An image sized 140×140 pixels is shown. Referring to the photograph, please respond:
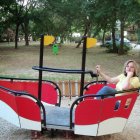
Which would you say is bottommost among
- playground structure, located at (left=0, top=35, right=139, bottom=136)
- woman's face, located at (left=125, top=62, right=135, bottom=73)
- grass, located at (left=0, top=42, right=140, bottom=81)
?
grass, located at (left=0, top=42, right=140, bottom=81)

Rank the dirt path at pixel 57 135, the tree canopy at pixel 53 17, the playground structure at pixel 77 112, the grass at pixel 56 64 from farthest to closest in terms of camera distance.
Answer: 1. the tree canopy at pixel 53 17
2. the grass at pixel 56 64
3. the dirt path at pixel 57 135
4. the playground structure at pixel 77 112

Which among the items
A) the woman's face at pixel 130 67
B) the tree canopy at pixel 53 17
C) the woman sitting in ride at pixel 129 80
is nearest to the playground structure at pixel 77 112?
the woman sitting in ride at pixel 129 80

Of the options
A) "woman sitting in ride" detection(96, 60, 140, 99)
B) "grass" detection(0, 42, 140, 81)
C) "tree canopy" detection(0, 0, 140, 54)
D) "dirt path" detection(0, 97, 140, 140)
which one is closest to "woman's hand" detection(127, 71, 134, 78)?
"woman sitting in ride" detection(96, 60, 140, 99)

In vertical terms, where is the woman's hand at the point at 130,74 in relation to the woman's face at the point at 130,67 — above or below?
below

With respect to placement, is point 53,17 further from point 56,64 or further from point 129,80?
point 129,80

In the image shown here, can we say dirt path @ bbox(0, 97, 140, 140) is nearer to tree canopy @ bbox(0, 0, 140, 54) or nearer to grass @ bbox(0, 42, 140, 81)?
grass @ bbox(0, 42, 140, 81)

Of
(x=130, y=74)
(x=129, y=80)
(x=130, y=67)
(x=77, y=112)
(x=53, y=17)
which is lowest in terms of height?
(x=77, y=112)

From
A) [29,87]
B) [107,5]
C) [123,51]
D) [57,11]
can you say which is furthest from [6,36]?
[29,87]

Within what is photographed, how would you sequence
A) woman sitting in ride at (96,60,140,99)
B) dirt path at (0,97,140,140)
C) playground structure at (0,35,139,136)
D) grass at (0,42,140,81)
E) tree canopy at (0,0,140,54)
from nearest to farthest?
playground structure at (0,35,139,136), woman sitting in ride at (96,60,140,99), dirt path at (0,97,140,140), grass at (0,42,140,81), tree canopy at (0,0,140,54)

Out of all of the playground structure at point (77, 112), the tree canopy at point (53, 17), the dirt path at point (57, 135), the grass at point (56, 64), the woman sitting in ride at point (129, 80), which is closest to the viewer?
the playground structure at point (77, 112)

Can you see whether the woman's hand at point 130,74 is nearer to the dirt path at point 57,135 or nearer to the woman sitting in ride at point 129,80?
the woman sitting in ride at point 129,80

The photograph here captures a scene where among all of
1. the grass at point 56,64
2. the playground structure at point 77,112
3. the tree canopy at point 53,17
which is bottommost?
the grass at point 56,64

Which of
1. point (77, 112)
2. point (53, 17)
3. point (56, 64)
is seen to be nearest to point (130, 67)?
point (77, 112)

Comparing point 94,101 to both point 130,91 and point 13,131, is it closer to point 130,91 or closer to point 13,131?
point 130,91
